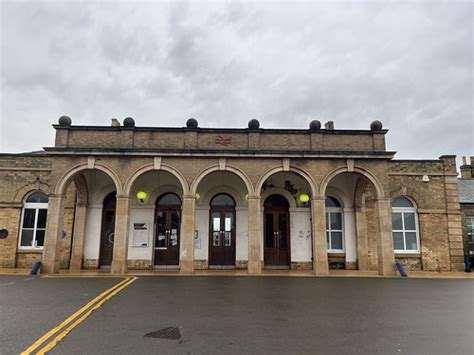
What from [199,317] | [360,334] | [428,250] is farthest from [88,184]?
[428,250]

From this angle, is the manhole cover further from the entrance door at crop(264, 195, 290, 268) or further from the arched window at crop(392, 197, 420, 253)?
the arched window at crop(392, 197, 420, 253)

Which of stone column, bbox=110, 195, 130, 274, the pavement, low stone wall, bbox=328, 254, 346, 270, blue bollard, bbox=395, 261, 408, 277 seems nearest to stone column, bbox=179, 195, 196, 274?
stone column, bbox=110, 195, 130, 274

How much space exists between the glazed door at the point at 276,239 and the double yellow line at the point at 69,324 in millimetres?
8091

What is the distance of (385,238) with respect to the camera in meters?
13.5

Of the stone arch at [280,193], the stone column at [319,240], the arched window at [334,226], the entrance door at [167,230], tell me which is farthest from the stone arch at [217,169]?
the arched window at [334,226]

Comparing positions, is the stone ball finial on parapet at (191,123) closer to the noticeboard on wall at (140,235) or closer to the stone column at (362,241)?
the noticeboard on wall at (140,235)

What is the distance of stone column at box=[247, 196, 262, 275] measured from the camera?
515 inches

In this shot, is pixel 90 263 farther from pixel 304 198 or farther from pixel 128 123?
pixel 304 198

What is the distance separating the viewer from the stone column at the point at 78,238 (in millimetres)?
14909

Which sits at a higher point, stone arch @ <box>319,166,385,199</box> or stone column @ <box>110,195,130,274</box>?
stone arch @ <box>319,166,385,199</box>

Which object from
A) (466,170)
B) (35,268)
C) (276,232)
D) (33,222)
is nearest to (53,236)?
(35,268)

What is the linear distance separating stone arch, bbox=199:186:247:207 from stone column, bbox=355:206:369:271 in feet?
17.6

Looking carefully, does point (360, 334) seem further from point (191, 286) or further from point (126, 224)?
point (126, 224)

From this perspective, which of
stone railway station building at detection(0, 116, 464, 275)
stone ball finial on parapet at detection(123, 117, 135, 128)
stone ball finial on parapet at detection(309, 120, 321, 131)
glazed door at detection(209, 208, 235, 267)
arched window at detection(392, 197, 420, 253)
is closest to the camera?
stone railway station building at detection(0, 116, 464, 275)
